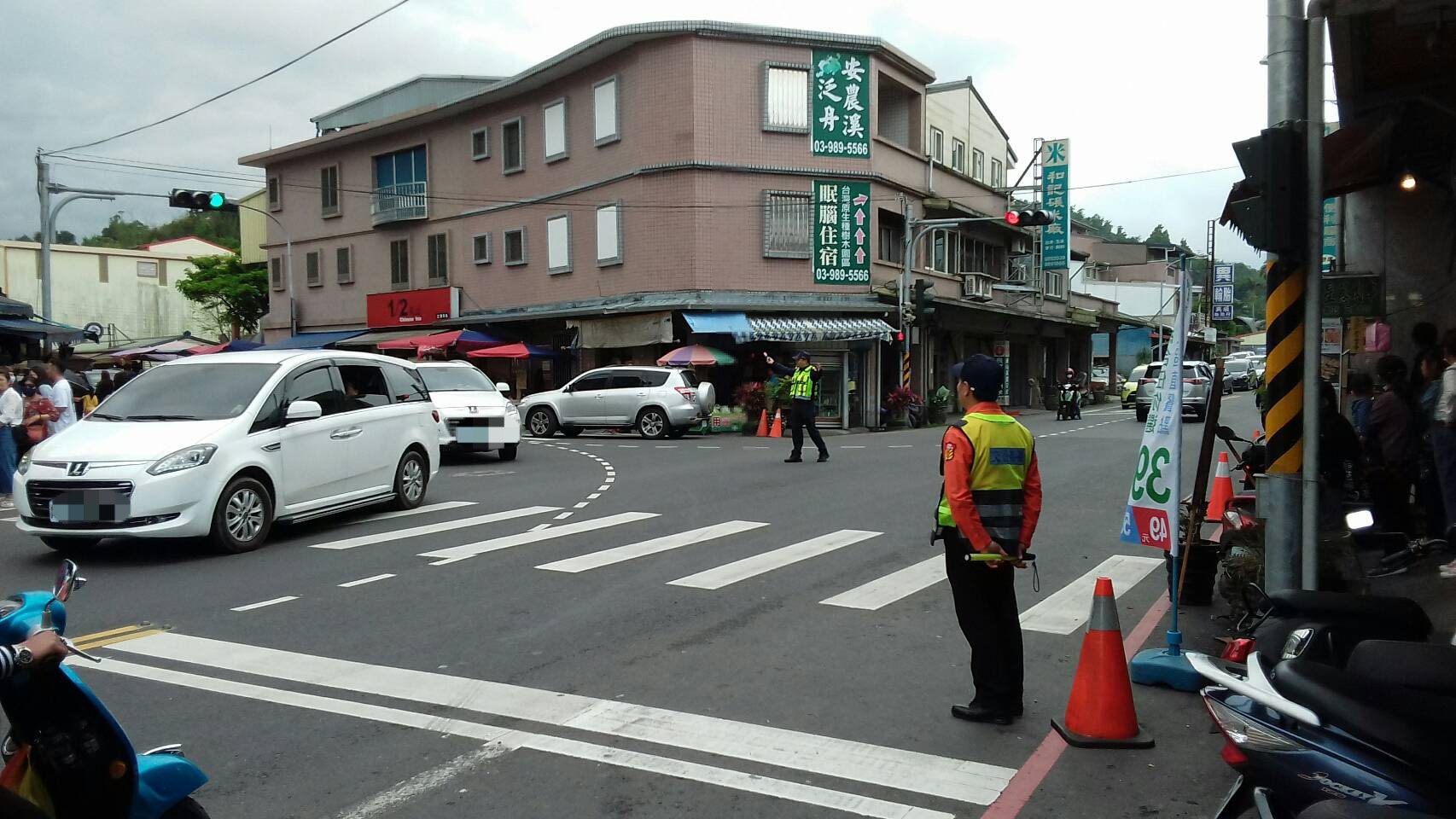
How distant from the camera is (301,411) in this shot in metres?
10.1

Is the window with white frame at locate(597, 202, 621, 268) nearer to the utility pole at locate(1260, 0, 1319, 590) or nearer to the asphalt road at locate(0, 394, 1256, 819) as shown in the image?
the asphalt road at locate(0, 394, 1256, 819)

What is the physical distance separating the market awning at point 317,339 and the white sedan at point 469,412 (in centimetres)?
2109

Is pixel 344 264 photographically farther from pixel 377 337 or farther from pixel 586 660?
pixel 586 660

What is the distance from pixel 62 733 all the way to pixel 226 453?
7.00 metres

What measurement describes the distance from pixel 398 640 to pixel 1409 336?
1211 centimetres

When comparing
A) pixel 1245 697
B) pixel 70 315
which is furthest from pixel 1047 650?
pixel 70 315

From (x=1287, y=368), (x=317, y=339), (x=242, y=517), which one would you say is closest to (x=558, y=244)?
(x=317, y=339)

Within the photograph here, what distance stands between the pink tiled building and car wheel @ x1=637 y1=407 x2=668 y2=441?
3745 millimetres

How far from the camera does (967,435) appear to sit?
510cm

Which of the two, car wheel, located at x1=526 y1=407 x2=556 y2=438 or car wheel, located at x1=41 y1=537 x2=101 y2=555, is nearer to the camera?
car wheel, located at x1=41 y1=537 x2=101 y2=555

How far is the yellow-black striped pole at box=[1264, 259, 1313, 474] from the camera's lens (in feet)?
19.3

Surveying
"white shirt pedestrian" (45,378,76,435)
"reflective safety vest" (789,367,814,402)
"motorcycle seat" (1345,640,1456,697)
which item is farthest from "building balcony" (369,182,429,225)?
"motorcycle seat" (1345,640,1456,697)

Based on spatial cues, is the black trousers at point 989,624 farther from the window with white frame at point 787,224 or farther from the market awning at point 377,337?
the market awning at point 377,337

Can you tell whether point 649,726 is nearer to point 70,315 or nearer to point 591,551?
point 591,551
